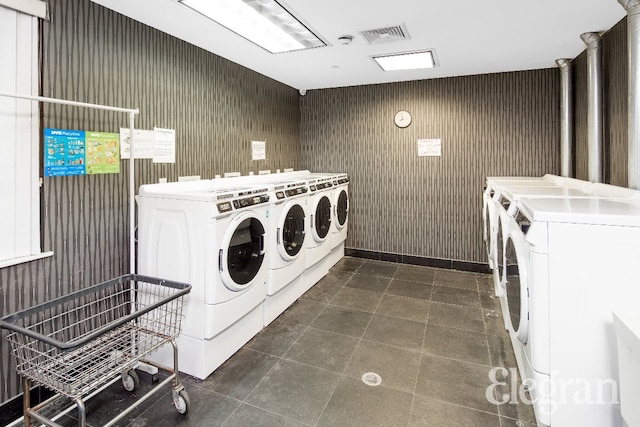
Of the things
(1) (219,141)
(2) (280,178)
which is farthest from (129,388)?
(2) (280,178)

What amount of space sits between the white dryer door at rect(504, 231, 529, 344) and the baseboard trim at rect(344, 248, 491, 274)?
90.5 inches

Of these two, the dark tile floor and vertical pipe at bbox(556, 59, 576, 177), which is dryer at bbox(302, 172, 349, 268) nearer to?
the dark tile floor

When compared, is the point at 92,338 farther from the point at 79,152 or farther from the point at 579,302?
the point at 579,302

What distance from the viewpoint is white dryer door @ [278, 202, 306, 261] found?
116 inches

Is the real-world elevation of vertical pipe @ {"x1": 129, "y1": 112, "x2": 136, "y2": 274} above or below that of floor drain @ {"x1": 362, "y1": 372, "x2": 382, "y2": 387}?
above

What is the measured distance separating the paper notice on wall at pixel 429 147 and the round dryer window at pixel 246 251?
2.67m

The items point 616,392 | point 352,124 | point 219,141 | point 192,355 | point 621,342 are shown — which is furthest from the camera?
point 352,124


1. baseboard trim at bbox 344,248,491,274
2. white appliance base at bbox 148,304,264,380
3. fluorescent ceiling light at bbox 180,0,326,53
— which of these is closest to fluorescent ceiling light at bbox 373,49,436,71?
fluorescent ceiling light at bbox 180,0,326,53

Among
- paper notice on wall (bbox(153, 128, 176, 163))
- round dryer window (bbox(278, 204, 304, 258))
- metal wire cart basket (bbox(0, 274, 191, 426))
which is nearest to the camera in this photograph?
metal wire cart basket (bbox(0, 274, 191, 426))

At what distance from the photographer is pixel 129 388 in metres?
2.08

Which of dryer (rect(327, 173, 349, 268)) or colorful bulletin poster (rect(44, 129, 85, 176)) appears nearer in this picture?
colorful bulletin poster (rect(44, 129, 85, 176))

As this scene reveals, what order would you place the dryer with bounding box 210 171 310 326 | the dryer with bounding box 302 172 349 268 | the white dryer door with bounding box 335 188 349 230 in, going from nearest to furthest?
the dryer with bounding box 210 171 310 326 → the dryer with bounding box 302 172 349 268 → the white dryer door with bounding box 335 188 349 230

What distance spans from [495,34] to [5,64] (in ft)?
10.8

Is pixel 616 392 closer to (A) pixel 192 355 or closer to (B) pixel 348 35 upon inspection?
(A) pixel 192 355
